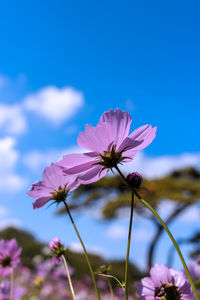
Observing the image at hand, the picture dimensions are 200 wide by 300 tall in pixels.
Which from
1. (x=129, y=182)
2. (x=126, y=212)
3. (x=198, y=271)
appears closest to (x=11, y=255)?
(x=198, y=271)

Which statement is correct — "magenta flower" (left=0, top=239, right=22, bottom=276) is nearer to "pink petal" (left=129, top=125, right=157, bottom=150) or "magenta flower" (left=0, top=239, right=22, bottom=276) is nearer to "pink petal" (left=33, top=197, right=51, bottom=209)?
"pink petal" (left=33, top=197, right=51, bottom=209)

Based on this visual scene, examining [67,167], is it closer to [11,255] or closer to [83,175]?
[83,175]

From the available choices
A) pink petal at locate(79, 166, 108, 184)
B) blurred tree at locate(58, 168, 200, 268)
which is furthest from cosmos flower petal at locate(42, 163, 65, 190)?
blurred tree at locate(58, 168, 200, 268)

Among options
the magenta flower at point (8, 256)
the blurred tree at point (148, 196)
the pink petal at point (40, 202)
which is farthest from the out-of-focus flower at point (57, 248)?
the blurred tree at point (148, 196)

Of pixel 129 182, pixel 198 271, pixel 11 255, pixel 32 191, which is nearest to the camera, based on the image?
pixel 129 182

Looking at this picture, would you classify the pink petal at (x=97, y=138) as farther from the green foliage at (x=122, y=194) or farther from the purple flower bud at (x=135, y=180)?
the green foliage at (x=122, y=194)

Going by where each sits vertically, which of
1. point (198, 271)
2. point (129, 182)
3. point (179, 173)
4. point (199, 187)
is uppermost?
point (179, 173)

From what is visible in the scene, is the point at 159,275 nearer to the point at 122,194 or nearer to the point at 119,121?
the point at 119,121
